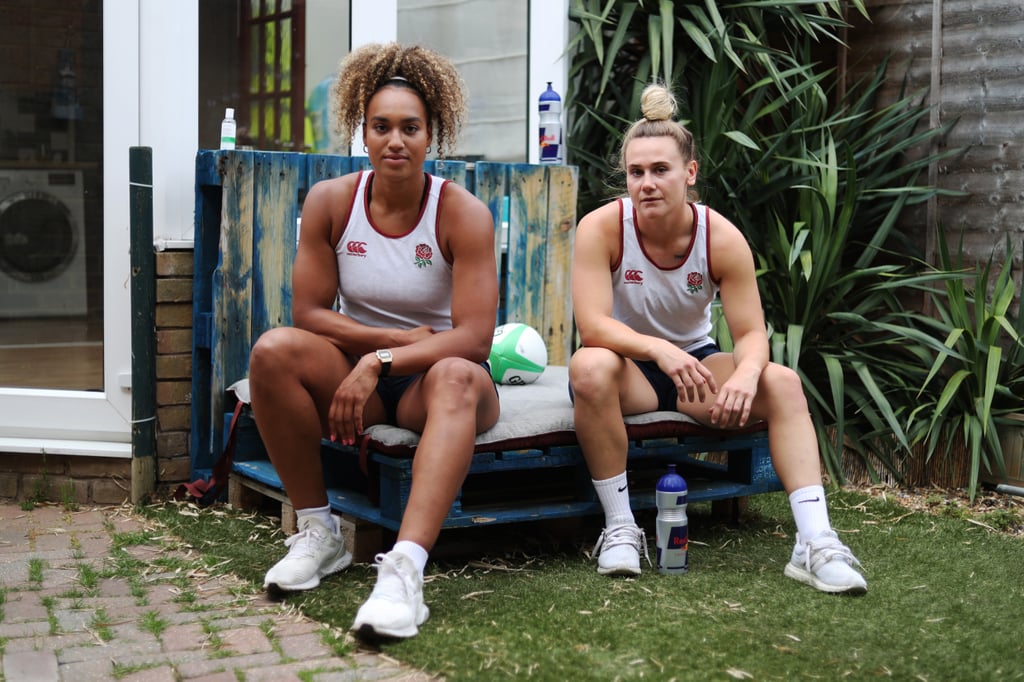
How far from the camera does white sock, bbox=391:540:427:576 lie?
2555 mm

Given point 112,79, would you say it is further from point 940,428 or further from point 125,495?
point 940,428

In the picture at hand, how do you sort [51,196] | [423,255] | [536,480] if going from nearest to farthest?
[423,255]
[536,480]
[51,196]

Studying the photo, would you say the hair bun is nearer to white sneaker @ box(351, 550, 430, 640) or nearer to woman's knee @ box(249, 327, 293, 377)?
woman's knee @ box(249, 327, 293, 377)

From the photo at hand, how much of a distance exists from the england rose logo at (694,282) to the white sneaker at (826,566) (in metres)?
0.73

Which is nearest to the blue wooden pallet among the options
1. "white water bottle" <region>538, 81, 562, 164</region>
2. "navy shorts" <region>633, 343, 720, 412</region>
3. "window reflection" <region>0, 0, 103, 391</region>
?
"navy shorts" <region>633, 343, 720, 412</region>

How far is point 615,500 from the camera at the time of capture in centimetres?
306

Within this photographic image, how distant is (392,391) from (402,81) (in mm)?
791

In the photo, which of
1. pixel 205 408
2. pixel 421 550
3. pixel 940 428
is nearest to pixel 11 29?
pixel 205 408

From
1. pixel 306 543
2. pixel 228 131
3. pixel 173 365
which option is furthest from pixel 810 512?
pixel 228 131

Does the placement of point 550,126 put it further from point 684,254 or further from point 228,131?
point 684,254

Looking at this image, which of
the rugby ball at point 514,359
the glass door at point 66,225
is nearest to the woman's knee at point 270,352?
the rugby ball at point 514,359

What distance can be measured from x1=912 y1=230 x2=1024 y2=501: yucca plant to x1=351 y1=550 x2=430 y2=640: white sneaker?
7.49 feet

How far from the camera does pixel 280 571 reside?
279 centimetres

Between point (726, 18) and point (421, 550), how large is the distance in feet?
10.8
